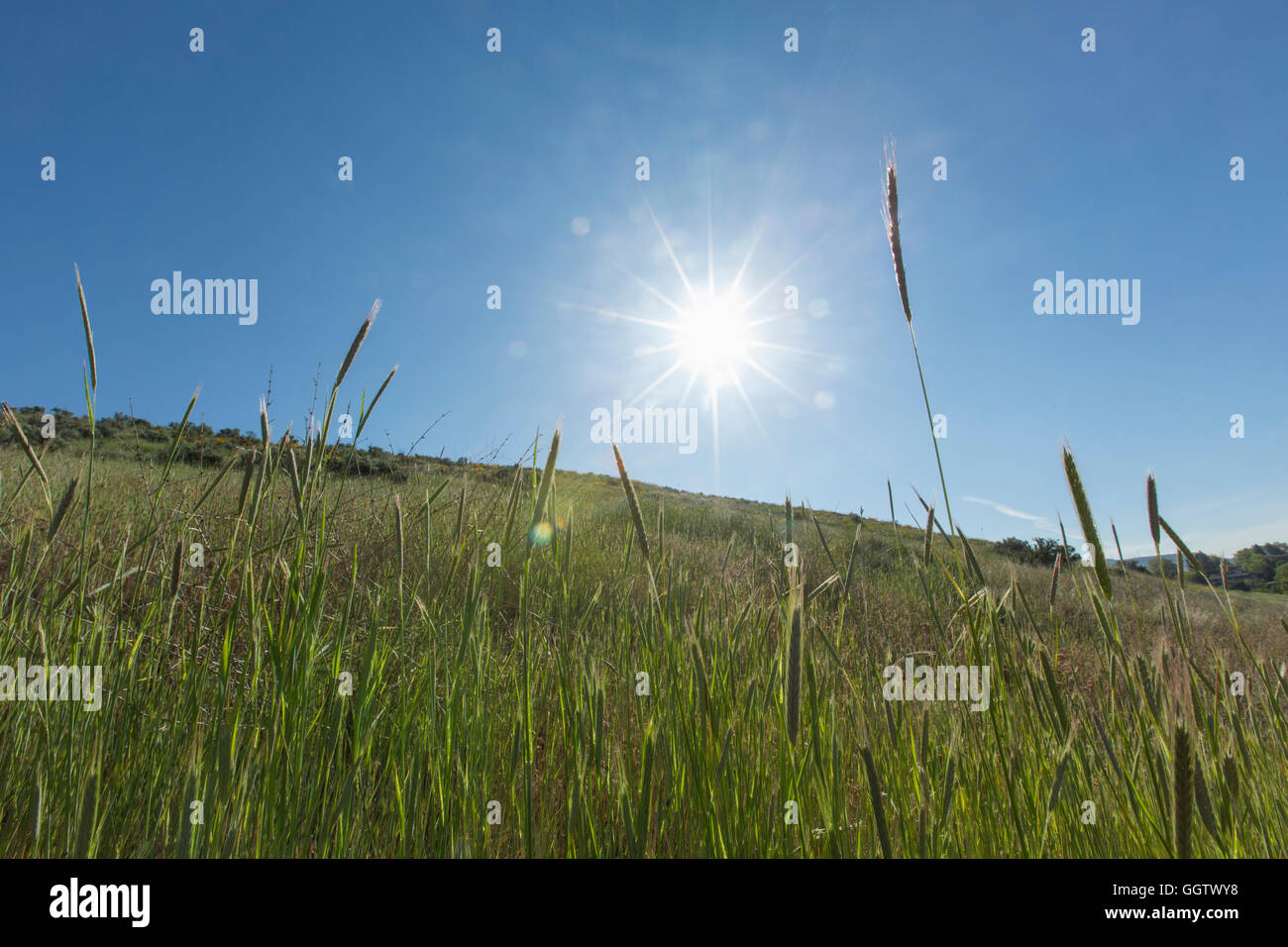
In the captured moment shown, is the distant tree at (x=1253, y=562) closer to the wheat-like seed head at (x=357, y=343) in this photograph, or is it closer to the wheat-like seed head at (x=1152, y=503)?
the wheat-like seed head at (x=1152, y=503)

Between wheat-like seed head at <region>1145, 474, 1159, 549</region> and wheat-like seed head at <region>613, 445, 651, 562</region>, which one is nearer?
wheat-like seed head at <region>613, 445, 651, 562</region>

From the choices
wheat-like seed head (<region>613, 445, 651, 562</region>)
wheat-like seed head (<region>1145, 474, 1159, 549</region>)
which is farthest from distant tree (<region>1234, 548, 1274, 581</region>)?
wheat-like seed head (<region>613, 445, 651, 562</region>)

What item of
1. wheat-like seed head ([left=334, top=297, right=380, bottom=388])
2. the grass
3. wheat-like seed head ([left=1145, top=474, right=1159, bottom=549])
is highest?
wheat-like seed head ([left=334, top=297, right=380, bottom=388])

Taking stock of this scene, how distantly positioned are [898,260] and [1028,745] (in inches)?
46.5

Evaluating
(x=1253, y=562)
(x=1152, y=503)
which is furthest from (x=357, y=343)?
(x=1253, y=562)

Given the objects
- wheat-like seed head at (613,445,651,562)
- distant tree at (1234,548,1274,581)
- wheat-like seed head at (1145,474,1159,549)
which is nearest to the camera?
wheat-like seed head at (613,445,651,562)

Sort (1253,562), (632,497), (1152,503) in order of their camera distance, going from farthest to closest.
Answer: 1. (1253,562)
2. (1152,503)
3. (632,497)

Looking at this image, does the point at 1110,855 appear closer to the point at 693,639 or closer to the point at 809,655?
the point at 809,655

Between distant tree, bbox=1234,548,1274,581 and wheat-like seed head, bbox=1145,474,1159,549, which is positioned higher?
distant tree, bbox=1234,548,1274,581

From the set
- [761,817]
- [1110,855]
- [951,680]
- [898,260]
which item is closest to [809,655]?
[761,817]

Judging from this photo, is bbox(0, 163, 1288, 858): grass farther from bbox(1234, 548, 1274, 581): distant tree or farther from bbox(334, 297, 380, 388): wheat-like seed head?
bbox(1234, 548, 1274, 581): distant tree

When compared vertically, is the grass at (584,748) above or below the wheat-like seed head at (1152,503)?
below

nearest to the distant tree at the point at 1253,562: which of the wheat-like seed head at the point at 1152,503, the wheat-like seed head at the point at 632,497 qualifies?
the wheat-like seed head at the point at 1152,503

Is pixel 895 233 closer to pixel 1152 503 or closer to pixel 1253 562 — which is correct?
pixel 1152 503
